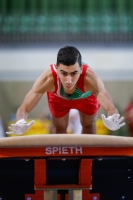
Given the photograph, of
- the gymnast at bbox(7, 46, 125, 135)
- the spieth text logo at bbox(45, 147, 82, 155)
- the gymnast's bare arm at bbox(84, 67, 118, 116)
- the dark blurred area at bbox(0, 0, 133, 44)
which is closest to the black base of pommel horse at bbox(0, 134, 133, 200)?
the spieth text logo at bbox(45, 147, 82, 155)

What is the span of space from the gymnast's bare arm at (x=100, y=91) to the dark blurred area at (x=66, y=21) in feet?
18.9

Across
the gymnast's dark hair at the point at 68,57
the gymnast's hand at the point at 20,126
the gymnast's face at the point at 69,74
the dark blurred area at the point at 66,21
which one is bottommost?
the gymnast's hand at the point at 20,126

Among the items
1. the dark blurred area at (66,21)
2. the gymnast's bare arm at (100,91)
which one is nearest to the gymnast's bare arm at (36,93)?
the gymnast's bare arm at (100,91)

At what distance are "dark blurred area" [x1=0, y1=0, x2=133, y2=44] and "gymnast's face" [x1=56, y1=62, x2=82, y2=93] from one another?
233 inches

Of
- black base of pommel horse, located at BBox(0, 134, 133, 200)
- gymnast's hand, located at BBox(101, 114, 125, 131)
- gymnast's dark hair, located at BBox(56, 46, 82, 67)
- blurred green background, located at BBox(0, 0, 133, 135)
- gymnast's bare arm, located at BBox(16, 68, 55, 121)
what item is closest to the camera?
black base of pommel horse, located at BBox(0, 134, 133, 200)

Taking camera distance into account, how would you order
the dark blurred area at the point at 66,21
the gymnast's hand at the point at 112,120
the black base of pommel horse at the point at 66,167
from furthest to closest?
1. the dark blurred area at the point at 66,21
2. the gymnast's hand at the point at 112,120
3. the black base of pommel horse at the point at 66,167

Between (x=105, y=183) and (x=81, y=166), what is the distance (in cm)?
24

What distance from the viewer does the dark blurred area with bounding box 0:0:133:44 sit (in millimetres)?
9492

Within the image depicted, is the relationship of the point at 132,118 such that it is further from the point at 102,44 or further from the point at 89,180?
the point at 89,180

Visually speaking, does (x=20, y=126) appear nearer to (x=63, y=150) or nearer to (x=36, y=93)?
(x=36, y=93)

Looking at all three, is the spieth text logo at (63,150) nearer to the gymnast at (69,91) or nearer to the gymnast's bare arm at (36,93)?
the gymnast at (69,91)


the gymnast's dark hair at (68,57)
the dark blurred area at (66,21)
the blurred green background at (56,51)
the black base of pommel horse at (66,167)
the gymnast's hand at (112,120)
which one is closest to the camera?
the black base of pommel horse at (66,167)

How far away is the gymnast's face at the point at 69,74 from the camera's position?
3.48 metres

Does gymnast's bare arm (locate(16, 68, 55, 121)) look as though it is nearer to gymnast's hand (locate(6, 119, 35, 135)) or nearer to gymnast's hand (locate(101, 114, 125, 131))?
gymnast's hand (locate(6, 119, 35, 135))
